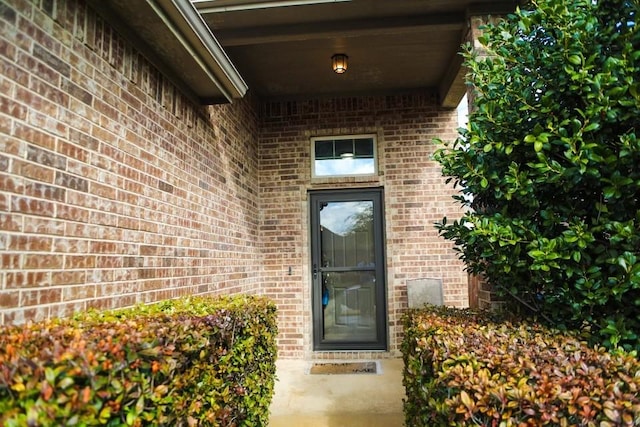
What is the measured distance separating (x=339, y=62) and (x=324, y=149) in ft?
4.73

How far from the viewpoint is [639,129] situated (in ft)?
6.64

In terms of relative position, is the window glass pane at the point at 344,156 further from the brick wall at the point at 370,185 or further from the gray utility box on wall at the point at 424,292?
the gray utility box on wall at the point at 424,292

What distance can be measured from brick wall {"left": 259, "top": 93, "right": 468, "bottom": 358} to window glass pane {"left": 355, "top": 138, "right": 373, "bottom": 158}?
0.12 m

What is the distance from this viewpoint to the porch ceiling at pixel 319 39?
3.13 metres

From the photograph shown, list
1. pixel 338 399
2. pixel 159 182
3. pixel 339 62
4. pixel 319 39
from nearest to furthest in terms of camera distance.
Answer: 1. pixel 159 182
2. pixel 338 399
3. pixel 319 39
4. pixel 339 62

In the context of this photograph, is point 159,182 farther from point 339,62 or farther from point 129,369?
point 339,62

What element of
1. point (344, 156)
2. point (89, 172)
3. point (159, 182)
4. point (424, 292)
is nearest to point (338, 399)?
point (424, 292)

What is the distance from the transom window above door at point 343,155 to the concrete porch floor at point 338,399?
246cm

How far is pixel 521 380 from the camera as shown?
4.44ft

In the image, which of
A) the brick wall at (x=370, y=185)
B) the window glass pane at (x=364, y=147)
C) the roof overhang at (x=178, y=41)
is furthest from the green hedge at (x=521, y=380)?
the window glass pane at (x=364, y=147)

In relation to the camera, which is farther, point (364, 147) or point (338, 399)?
point (364, 147)

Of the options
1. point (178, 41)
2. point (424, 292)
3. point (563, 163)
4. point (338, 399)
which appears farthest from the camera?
point (424, 292)

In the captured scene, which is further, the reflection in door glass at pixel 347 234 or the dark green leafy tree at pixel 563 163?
the reflection in door glass at pixel 347 234

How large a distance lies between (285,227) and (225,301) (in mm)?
2920
